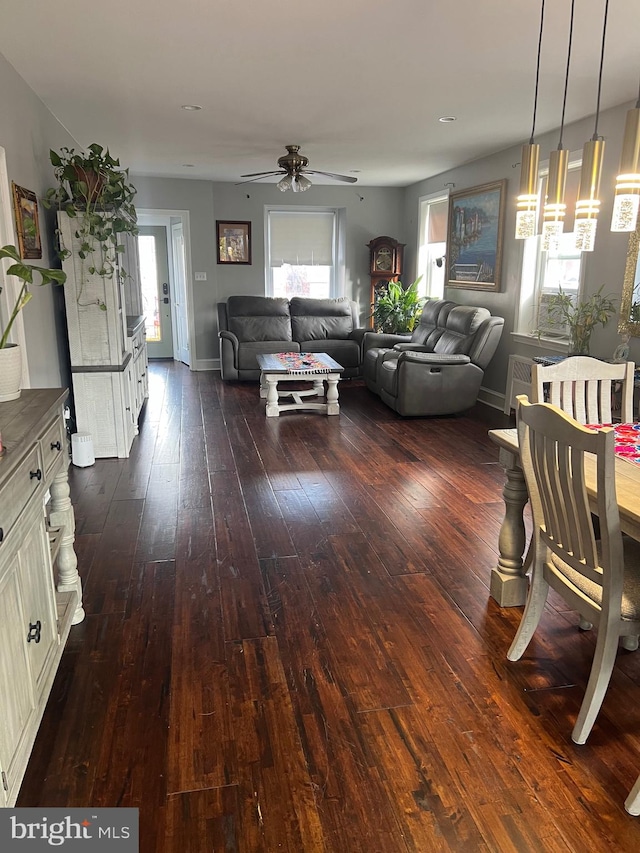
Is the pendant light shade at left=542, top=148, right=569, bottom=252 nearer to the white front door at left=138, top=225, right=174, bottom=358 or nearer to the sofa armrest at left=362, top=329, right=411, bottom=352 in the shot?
the sofa armrest at left=362, top=329, right=411, bottom=352

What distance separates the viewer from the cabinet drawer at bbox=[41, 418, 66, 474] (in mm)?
2013

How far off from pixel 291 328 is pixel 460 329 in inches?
98.4

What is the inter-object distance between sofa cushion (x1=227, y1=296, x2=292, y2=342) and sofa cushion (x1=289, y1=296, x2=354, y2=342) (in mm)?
128

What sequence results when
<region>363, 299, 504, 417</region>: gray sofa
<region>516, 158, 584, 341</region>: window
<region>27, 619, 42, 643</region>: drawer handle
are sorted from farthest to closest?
<region>363, 299, 504, 417</region>: gray sofa < <region>516, 158, 584, 341</region>: window < <region>27, 619, 42, 643</region>: drawer handle

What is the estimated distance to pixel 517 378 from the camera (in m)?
5.96

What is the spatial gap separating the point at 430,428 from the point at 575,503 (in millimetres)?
3778

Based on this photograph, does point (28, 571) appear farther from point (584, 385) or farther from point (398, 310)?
point (398, 310)

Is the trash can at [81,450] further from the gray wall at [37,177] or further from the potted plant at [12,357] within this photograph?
the potted plant at [12,357]

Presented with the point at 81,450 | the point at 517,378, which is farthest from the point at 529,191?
the point at 517,378

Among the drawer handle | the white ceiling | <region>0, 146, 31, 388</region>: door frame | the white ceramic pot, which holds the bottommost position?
the drawer handle

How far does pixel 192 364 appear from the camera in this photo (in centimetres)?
852

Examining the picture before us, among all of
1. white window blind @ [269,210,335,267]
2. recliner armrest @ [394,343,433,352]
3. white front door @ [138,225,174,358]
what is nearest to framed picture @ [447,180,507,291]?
recliner armrest @ [394,343,433,352]

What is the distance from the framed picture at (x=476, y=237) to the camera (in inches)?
243

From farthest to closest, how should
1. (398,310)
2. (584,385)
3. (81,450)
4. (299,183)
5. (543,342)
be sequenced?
(398,310) → (299,183) → (543,342) → (81,450) → (584,385)
